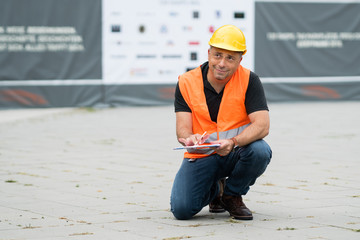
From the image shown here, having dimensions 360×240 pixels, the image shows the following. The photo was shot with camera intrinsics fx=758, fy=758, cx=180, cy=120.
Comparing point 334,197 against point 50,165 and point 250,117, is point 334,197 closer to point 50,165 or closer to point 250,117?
point 250,117

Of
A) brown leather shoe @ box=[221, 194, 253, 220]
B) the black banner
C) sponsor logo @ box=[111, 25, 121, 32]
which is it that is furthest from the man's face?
sponsor logo @ box=[111, 25, 121, 32]

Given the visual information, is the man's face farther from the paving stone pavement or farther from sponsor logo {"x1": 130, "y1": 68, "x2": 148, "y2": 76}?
sponsor logo {"x1": 130, "y1": 68, "x2": 148, "y2": 76}

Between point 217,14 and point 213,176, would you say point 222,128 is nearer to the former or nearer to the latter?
point 213,176

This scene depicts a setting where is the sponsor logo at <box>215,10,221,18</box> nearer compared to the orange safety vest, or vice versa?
the orange safety vest

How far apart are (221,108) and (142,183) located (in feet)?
6.17

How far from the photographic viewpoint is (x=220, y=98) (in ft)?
17.5

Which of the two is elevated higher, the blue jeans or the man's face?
the man's face

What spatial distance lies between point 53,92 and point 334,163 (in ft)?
27.7

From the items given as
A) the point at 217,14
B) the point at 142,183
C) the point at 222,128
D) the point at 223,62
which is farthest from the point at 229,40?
the point at 217,14

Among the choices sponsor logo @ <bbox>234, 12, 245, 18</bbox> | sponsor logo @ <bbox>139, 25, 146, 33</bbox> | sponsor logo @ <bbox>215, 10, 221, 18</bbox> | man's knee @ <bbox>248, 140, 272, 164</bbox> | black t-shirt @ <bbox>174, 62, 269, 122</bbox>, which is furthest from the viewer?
sponsor logo @ <bbox>234, 12, 245, 18</bbox>

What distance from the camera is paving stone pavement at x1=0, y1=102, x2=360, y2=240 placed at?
4.83 m

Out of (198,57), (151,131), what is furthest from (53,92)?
(151,131)

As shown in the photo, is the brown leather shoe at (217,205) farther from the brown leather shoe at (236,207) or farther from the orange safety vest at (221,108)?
the orange safety vest at (221,108)

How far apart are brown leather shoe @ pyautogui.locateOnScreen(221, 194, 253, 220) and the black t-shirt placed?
564 mm
